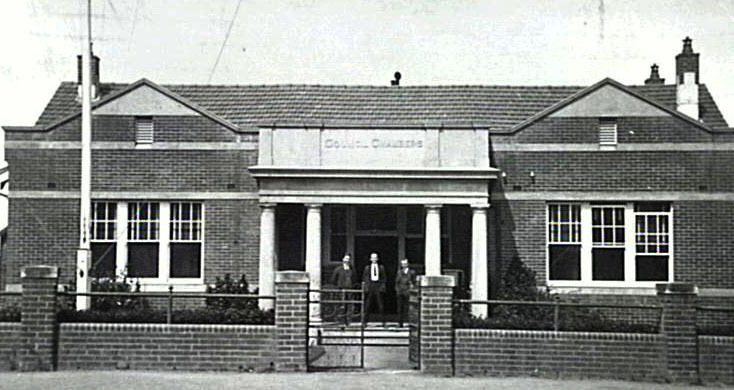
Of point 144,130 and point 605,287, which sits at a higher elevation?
point 144,130

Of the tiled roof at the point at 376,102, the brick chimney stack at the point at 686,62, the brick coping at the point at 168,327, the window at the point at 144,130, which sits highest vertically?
the brick chimney stack at the point at 686,62

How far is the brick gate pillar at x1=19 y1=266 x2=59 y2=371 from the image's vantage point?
1577 cm

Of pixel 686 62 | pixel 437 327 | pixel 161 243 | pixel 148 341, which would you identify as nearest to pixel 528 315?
pixel 437 327

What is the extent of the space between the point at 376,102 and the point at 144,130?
7.38m

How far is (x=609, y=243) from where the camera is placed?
25.0 m

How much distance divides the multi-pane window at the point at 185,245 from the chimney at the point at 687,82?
13.5m

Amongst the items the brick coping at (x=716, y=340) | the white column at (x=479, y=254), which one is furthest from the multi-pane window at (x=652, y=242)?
the brick coping at (x=716, y=340)

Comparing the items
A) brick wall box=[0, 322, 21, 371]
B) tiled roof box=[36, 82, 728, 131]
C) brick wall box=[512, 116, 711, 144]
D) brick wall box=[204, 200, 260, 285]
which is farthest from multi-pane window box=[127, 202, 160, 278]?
brick wall box=[0, 322, 21, 371]

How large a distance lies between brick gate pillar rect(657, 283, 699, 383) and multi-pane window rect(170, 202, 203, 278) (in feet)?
41.1

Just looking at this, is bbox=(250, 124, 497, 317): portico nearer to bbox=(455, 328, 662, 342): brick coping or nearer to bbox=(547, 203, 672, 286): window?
bbox=(547, 203, 672, 286): window

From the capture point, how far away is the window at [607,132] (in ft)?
82.4

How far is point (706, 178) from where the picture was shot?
24.8 meters

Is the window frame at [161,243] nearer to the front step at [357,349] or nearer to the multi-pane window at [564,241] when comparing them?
the front step at [357,349]

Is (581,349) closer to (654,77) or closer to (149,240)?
(149,240)
